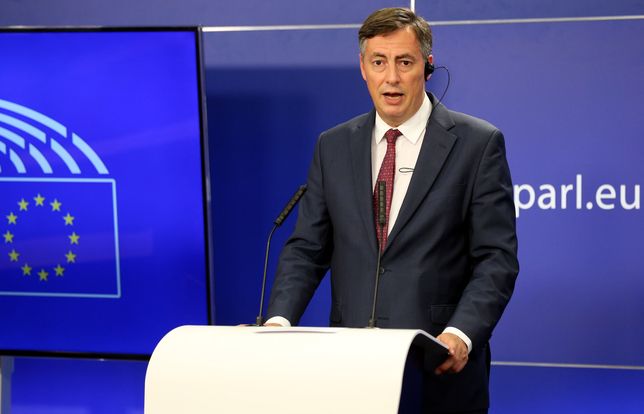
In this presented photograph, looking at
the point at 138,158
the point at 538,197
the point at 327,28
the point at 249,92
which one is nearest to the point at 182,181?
the point at 138,158

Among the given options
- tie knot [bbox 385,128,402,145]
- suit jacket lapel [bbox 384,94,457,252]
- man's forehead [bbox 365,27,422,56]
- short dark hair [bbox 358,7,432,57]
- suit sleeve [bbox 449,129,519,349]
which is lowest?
suit sleeve [bbox 449,129,519,349]

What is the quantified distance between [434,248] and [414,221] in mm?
88

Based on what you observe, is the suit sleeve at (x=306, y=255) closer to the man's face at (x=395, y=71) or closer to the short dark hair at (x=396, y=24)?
the man's face at (x=395, y=71)

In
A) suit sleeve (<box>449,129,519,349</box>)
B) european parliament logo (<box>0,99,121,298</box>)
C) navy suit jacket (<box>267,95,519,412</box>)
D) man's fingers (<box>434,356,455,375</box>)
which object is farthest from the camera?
european parliament logo (<box>0,99,121,298</box>)

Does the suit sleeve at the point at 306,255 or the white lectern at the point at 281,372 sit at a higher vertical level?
the suit sleeve at the point at 306,255

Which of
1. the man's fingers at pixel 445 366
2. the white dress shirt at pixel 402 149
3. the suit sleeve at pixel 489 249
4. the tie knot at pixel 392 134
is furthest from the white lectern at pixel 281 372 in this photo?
the tie knot at pixel 392 134

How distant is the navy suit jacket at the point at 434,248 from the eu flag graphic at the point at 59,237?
1.57 metres

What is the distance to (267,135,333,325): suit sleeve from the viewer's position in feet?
9.08

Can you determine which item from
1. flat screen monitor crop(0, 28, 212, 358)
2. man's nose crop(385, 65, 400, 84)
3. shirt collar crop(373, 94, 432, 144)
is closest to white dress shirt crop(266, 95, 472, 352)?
shirt collar crop(373, 94, 432, 144)

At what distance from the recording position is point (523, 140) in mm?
4191

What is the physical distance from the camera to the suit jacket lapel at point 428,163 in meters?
2.76

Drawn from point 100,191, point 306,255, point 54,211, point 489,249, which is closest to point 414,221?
point 489,249

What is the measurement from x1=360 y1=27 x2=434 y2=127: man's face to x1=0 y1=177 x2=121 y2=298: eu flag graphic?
1.70 metres

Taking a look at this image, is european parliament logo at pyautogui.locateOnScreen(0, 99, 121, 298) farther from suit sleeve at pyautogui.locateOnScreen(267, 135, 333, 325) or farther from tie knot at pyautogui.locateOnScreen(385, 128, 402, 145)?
tie knot at pyautogui.locateOnScreen(385, 128, 402, 145)
